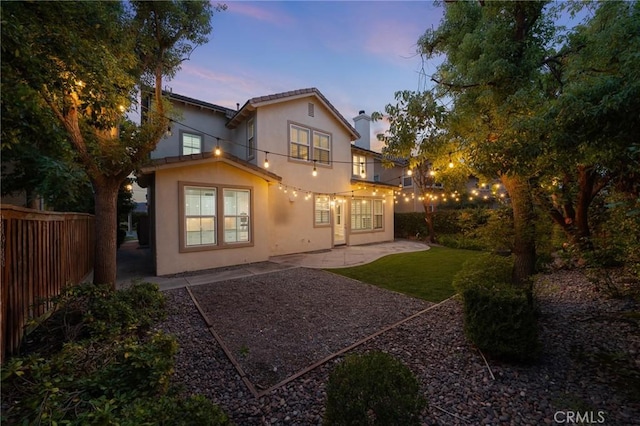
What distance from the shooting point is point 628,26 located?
3965 mm

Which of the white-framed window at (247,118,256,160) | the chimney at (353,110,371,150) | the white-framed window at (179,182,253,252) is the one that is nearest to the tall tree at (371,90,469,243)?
the white-framed window at (179,182,253,252)

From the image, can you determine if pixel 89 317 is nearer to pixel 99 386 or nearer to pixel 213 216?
pixel 99 386

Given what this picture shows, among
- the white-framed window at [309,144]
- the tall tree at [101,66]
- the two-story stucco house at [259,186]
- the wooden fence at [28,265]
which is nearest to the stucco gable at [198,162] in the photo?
the two-story stucco house at [259,186]

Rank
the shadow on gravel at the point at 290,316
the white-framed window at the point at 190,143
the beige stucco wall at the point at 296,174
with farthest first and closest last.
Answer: the white-framed window at the point at 190,143 → the beige stucco wall at the point at 296,174 → the shadow on gravel at the point at 290,316

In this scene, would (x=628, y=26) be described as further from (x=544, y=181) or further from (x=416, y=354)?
(x=416, y=354)

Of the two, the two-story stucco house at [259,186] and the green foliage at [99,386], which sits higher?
the two-story stucco house at [259,186]

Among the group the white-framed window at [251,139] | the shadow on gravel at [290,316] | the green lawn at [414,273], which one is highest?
the white-framed window at [251,139]

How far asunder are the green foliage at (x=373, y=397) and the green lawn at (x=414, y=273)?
3986mm

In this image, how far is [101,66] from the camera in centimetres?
376

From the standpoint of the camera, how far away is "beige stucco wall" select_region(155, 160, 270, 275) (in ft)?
24.7

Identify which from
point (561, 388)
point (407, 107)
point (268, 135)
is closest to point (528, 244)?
point (561, 388)

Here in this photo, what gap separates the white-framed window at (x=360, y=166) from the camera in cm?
1492

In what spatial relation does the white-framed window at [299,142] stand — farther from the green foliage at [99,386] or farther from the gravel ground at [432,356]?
the green foliage at [99,386]

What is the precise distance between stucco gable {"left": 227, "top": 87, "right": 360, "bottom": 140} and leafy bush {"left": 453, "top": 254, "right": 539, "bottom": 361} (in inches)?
371
